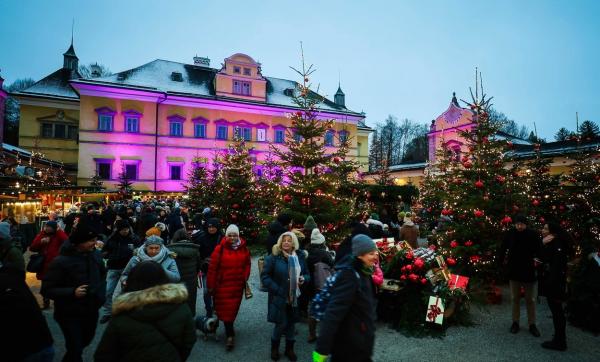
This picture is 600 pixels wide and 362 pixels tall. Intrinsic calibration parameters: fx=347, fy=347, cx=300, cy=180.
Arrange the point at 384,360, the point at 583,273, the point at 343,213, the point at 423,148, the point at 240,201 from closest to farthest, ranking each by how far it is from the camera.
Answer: the point at 384,360, the point at 583,273, the point at 343,213, the point at 240,201, the point at 423,148

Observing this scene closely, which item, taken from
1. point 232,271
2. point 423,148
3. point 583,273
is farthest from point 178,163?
point 423,148

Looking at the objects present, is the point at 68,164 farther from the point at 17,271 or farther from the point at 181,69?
the point at 17,271

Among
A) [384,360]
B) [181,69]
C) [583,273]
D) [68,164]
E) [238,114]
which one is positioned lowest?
[384,360]

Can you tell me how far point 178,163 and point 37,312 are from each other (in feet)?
108

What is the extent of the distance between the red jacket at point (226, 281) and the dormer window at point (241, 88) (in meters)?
33.2

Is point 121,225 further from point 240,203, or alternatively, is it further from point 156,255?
point 240,203

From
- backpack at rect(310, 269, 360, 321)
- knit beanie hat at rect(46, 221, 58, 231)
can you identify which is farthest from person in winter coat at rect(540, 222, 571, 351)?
knit beanie hat at rect(46, 221, 58, 231)

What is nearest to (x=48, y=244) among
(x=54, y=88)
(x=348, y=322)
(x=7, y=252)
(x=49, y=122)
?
(x=7, y=252)

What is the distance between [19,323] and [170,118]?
33683 mm

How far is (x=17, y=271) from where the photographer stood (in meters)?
3.13

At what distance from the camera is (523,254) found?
6.30 meters

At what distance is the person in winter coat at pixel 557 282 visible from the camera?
5605 millimetres

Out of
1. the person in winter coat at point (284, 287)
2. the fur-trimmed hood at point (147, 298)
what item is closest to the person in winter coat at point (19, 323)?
the fur-trimmed hood at point (147, 298)

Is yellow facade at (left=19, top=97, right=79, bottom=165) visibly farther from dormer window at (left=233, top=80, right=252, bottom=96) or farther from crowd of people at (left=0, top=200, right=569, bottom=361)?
crowd of people at (left=0, top=200, right=569, bottom=361)
